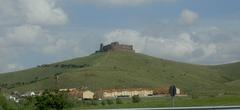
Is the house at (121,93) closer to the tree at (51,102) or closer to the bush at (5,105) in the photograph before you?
the tree at (51,102)

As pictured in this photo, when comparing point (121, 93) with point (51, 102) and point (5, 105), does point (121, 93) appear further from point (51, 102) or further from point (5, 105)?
point (5, 105)

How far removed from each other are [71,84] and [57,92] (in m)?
127

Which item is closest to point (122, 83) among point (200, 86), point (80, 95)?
point (200, 86)

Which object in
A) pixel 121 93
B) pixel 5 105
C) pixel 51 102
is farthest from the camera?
pixel 121 93

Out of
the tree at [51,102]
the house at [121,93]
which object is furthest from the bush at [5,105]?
the house at [121,93]

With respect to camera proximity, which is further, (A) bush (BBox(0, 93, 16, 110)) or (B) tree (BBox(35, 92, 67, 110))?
(B) tree (BBox(35, 92, 67, 110))

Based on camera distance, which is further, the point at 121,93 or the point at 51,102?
the point at 121,93

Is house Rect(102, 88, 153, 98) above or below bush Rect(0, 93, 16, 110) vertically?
above

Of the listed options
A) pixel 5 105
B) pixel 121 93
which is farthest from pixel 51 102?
pixel 121 93

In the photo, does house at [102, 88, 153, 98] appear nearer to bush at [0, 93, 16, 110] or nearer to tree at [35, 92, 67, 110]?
tree at [35, 92, 67, 110]

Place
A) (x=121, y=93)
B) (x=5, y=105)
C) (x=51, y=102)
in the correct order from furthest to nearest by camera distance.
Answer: (x=121, y=93), (x=51, y=102), (x=5, y=105)

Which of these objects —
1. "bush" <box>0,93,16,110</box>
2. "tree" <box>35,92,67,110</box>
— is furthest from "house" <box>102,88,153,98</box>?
"bush" <box>0,93,16,110</box>

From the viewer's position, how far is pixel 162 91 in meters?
154

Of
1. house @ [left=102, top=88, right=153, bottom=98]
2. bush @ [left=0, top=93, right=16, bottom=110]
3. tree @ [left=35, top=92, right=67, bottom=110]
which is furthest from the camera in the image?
house @ [left=102, top=88, right=153, bottom=98]
